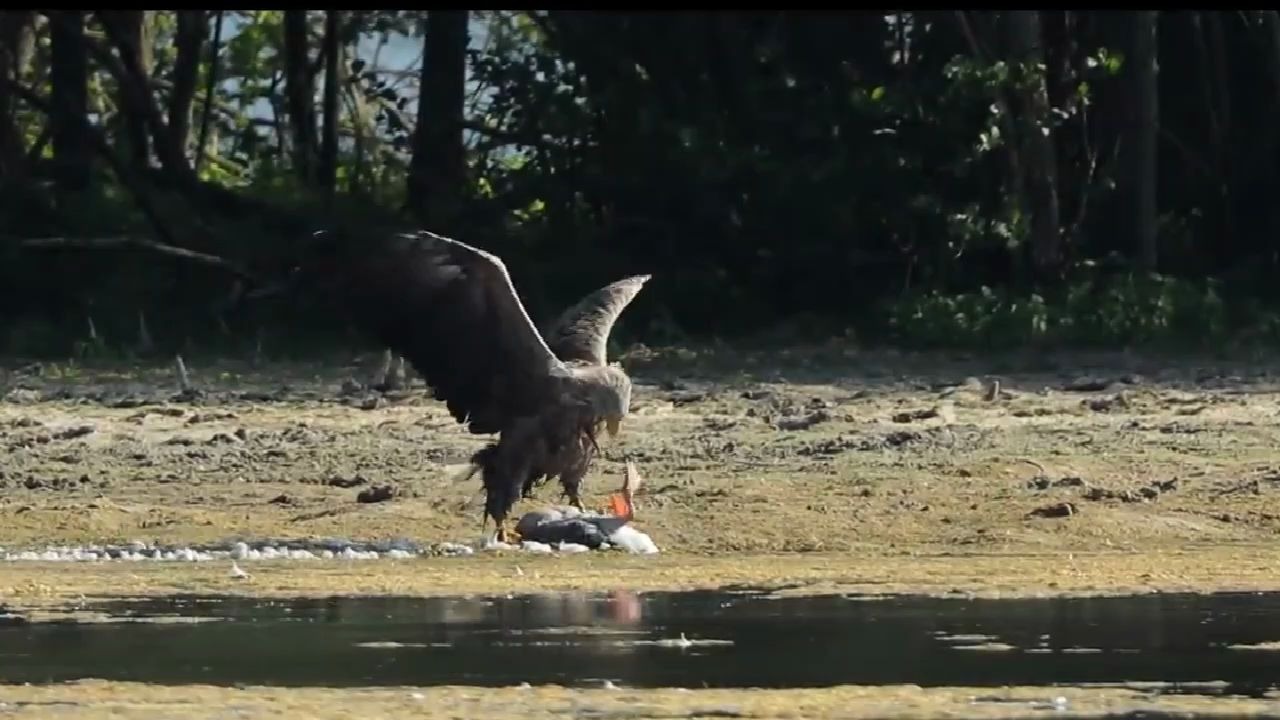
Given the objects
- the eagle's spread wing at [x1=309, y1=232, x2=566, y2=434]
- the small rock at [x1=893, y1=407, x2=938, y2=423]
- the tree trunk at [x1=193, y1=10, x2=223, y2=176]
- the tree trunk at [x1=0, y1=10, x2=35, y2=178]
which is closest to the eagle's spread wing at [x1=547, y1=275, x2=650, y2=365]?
the eagle's spread wing at [x1=309, y1=232, x2=566, y2=434]

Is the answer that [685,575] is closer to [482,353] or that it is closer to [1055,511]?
[482,353]

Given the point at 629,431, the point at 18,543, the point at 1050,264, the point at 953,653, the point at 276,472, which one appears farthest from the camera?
the point at 1050,264

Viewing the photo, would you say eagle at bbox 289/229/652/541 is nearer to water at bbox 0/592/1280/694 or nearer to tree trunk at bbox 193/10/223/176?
water at bbox 0/592/1280/694

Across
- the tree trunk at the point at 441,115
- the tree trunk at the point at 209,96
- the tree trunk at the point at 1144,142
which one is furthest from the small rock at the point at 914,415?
the tree trunk at the point at 209,96

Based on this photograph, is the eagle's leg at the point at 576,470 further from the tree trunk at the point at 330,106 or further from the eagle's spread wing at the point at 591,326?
the tree trunk at the point at 330,106

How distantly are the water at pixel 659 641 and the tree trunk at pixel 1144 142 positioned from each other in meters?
8.82

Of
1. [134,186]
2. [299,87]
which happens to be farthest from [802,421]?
[299,87]

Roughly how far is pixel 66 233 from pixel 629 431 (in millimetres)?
6683

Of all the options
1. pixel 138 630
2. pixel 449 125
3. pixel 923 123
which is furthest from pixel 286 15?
pixel 138 630

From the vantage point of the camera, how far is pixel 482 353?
11016 millimetres

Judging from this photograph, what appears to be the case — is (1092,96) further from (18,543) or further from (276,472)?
(18,543)

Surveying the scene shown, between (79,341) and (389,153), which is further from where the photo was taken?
(389,153)

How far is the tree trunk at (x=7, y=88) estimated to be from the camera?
1891 cm

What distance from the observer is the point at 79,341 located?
56.5 ft
